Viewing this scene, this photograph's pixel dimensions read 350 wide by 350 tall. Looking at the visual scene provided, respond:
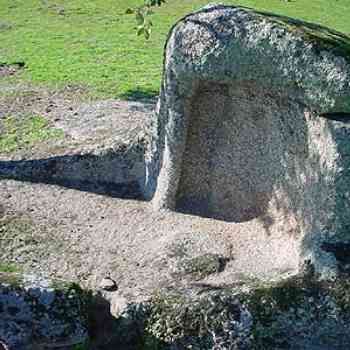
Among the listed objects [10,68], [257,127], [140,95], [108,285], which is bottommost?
[10,68]

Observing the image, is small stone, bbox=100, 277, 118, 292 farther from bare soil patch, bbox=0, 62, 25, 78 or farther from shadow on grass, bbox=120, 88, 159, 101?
bare soil patch, bbox=0, 62, 25, 78

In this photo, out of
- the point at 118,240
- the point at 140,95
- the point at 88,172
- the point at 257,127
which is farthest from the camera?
the point at 140,95

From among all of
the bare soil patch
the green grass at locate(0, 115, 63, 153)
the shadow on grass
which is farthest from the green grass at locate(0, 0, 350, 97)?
the green grass at locate(0, 115, 63, 153)

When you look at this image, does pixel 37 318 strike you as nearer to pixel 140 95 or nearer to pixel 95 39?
pixel 140 95

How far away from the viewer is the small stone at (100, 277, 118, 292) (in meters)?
5.53

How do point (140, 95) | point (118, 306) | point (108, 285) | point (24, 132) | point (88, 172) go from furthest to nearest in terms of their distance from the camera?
point (140, 95) → point (24, 132) → point (88, 172) → point (108, 285) → point (118, 306)

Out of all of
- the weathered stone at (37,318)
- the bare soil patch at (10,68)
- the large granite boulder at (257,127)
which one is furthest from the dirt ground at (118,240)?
the bare soil patch at (10,68)

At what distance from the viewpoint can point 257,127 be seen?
240 inches

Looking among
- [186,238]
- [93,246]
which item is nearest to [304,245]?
[186,238]

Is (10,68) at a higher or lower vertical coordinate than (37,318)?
lower

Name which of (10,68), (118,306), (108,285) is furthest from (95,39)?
(118,306)

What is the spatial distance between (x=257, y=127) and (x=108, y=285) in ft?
6.17

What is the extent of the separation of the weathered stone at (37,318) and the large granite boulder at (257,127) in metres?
1.82

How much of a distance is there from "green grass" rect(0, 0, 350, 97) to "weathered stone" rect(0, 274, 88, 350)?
641cm
